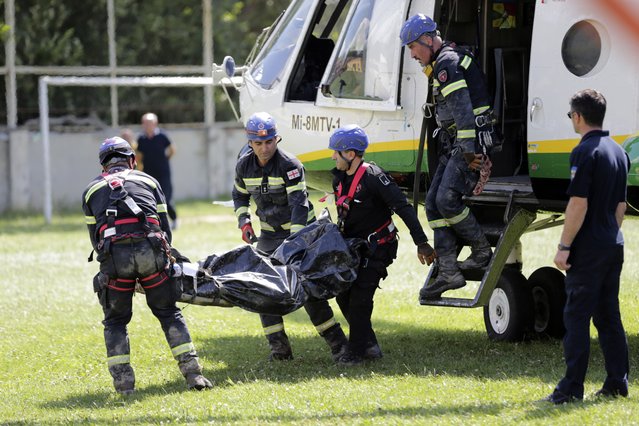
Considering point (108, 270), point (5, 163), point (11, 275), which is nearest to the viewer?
point (108, 270)

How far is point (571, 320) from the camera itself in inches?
253

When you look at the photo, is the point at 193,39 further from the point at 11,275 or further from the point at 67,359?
the point at 67,359

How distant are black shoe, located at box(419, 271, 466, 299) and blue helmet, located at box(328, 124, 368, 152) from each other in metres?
1.18

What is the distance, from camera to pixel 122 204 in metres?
7.53

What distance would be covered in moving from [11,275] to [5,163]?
25.2 ft

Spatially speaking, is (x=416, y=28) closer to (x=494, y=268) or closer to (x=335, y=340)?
(x=494, y=268)

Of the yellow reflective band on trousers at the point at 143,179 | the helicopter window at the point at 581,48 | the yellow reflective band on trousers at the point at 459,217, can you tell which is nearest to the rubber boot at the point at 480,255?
the yellow reflective band on trousers at the point at 459,217

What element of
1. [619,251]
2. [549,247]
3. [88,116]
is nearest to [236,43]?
[88,116]

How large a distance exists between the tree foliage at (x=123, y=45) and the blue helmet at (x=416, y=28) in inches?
605

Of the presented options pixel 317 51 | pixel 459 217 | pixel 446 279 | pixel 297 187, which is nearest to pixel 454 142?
pixel 459 217

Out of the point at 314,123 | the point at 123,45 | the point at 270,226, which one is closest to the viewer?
the point at 270,226

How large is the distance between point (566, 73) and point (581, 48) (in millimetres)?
211

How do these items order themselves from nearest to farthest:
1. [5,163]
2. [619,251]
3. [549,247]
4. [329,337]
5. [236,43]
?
[619,251]
[329,337]
[549,247]
[5,163]
[236,43]

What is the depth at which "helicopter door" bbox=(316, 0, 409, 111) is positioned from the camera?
8969 mm
